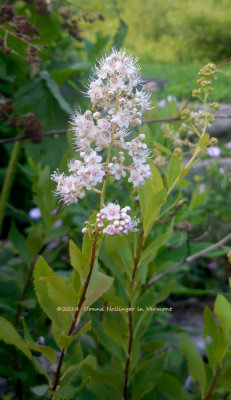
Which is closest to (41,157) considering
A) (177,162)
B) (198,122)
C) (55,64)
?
(55,64)

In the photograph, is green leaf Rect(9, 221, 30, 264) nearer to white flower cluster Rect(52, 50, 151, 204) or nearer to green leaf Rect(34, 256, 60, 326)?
green leaf Rect(34, 256, 60, 326)

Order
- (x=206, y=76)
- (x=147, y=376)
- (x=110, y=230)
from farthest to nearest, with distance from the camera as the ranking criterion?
1. (x=147, y=376)
2. (x=206, y=76)
3. (x=110, y=230)

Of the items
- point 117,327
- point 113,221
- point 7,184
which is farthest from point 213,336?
point 7,184

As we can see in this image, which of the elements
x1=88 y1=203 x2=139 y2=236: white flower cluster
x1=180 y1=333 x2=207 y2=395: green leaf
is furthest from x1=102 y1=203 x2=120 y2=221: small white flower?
x1=180 y1=333 x2=207 y2=395: green leaf

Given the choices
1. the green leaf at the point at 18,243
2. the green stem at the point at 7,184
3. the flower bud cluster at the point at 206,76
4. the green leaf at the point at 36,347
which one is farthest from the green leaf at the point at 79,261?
the green stem at the point at 7,184

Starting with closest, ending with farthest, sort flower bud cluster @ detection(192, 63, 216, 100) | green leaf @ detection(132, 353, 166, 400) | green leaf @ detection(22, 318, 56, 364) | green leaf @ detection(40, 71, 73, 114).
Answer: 1. green leaf @ detection(22, 318, 56, 364)
2. flower bud cluster @ detection(192, 63, 216, 100)
3. green leaf @ detection(132, 353, 166, 400)
4. green leaf @ detection(40, 71, 73, 114)

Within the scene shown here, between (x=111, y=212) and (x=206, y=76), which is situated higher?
(x=206, y=76)

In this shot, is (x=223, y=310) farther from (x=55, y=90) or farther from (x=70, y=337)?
(x=55, y=90)
